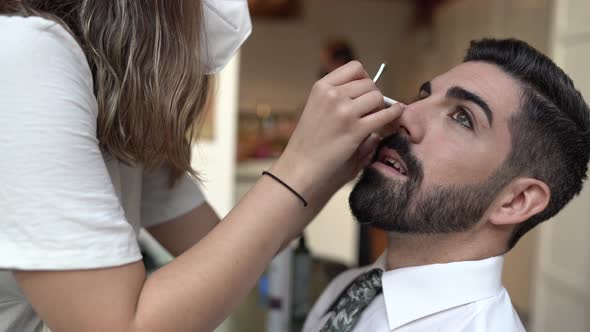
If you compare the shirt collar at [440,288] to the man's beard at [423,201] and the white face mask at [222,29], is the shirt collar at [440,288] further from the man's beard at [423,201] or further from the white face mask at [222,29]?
the white face mask at [222,29]

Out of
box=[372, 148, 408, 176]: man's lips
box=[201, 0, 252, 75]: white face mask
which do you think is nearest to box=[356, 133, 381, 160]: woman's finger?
box=[372, 148, 408, 176]: man's lips

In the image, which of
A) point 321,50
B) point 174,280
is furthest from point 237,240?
point 321,50

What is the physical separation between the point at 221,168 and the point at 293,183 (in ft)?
4.53

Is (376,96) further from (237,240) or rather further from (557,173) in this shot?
(557,173)

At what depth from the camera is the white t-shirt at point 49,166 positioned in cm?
56

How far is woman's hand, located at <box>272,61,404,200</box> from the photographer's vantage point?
709 millimetres

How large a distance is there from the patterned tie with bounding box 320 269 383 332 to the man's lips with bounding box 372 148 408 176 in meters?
0.18

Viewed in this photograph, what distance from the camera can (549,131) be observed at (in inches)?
36.3

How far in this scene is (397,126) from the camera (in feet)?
3.13

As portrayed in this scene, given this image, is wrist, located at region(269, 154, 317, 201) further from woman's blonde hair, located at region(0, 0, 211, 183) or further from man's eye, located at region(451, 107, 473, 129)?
man's eye, located at region(451, 107, 473, 129)

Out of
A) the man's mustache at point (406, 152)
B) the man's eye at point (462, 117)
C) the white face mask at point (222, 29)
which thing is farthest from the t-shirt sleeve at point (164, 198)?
the man's eye at point (462, 117)

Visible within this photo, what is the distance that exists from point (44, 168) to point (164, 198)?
0.49 meters

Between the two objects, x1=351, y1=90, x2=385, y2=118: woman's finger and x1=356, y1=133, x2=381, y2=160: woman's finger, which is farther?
x1=356, y1=133, x2=381, y2=160: woman's finger

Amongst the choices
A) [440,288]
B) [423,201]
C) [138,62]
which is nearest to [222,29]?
[138,62]
